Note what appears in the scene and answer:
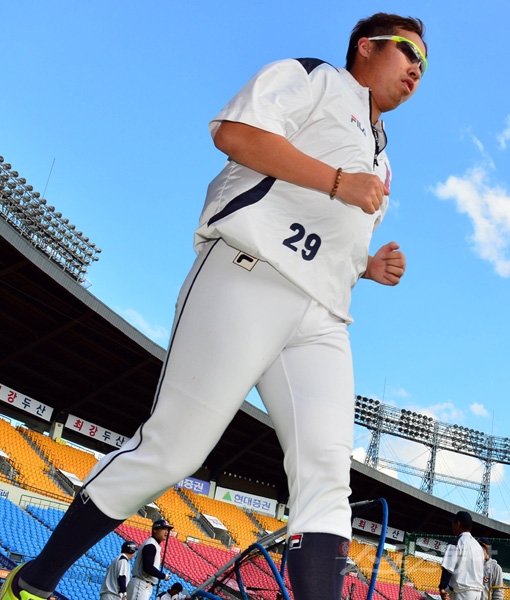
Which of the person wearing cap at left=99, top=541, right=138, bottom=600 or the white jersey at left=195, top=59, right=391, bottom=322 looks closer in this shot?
the white jersey at left=195, top=59, right=391, bottom=322

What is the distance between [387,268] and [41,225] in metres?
27.0

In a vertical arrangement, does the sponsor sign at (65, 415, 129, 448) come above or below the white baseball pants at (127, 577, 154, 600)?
above

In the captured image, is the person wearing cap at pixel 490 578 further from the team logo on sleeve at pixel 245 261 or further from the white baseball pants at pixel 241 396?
the team logo on sleeve at pixel 245 261

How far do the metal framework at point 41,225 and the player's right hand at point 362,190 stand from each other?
25.1 meters

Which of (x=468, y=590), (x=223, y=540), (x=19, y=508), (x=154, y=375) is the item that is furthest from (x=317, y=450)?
(x=223, y=540)

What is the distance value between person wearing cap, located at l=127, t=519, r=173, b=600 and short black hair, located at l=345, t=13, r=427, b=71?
6.59 m

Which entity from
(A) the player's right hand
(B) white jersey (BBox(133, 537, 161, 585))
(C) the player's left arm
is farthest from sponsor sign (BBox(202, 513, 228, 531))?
(A) the player's right hand

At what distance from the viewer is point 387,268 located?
223cm

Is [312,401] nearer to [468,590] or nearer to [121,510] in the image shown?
[121,510]

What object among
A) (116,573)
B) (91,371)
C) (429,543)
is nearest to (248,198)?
(116,573)

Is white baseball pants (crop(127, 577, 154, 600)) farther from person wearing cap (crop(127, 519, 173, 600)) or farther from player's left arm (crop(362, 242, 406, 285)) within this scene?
player's left arm (crop(362, 242, 406, 285))

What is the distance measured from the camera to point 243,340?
166 cm

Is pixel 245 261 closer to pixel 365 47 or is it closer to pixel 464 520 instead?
pixel 365 47

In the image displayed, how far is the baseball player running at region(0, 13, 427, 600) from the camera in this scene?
5.41 ft
